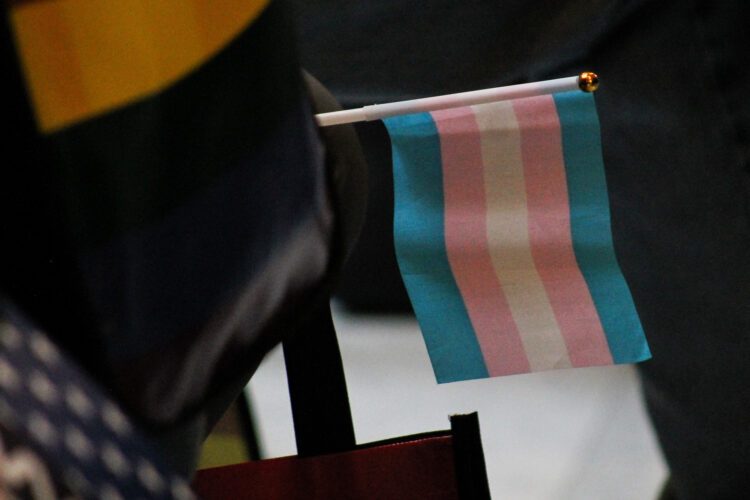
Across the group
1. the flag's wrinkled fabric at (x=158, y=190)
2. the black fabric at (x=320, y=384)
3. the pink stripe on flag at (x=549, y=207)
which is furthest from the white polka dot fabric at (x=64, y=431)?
the pink stripe on flag at (x=549, y=207)

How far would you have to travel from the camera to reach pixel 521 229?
783 millimetres

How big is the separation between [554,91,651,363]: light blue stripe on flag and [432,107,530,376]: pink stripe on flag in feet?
0.26

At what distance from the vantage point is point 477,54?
120 cm

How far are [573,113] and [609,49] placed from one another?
1.56 ft

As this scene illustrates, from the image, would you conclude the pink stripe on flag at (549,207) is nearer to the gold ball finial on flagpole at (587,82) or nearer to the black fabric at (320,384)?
the gold ball finial on flagpole at (587,82)

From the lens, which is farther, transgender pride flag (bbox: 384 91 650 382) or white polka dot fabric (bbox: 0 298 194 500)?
transgender pride flag (bbox: 384 91 650 382)

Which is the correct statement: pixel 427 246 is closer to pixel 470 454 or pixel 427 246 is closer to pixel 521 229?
pixel 521 229

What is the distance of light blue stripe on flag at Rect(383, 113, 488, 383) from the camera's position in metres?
0.76

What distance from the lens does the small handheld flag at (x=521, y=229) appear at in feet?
2.53

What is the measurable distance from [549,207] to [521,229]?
3cm

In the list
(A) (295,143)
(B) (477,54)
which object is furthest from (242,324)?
(B) (477,54)

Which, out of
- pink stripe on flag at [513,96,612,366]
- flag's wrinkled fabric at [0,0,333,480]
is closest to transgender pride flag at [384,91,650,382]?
pink stripe on flag at [513,96,612,366]

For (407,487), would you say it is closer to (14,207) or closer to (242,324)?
(242,324)

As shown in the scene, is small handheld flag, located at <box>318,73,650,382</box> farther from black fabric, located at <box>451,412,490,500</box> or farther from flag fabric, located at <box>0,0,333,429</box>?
flag fabric, located at <box>0,0,333,429</box>
